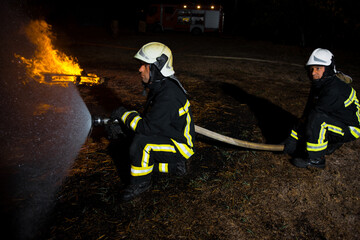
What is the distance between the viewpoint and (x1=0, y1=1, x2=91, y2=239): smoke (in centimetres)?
272

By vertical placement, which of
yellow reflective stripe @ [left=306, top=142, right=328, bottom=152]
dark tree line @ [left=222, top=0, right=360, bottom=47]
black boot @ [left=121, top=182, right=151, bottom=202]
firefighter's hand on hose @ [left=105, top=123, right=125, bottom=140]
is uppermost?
dark tree line @ [left=222, top=0, right=360, bottom=47]

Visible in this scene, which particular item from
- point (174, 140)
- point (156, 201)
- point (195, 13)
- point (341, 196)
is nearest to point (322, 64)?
point (341, 196)

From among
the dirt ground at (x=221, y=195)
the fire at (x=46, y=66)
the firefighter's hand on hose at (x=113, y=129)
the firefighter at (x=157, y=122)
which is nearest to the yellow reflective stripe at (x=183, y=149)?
the firefighter at (x=157, y=122)

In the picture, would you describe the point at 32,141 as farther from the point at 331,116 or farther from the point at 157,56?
the point at 331,116

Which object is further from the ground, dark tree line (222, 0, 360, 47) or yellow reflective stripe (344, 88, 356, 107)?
dark tree line (222, 0, 360, 47)

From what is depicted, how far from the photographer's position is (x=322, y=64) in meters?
3.45

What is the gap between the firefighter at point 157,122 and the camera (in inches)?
111

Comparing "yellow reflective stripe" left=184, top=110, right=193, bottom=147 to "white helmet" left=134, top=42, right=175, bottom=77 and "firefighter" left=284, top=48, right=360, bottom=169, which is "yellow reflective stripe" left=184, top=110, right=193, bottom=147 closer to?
"white helmet" left=134, top=42, right=175, bottom=77

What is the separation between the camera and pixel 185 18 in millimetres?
25797

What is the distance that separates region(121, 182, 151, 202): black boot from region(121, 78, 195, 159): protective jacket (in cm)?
63

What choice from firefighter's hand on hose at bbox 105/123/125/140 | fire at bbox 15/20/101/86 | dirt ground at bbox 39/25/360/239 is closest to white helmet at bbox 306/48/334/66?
dirt ground at bbox 39/25/360/239

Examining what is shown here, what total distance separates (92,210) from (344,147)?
4387 millimetres

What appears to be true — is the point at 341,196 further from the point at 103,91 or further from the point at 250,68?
the point at 250,68

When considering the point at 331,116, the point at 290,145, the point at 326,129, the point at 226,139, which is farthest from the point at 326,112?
the point at 226,139
